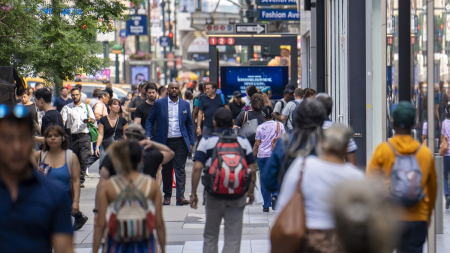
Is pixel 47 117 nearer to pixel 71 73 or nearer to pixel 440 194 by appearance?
pixel 71 73

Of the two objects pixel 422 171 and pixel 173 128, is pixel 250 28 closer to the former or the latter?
pixel 173 128

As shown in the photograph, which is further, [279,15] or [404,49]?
[279,15]

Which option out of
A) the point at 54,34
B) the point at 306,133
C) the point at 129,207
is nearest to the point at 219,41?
the point at 54,34

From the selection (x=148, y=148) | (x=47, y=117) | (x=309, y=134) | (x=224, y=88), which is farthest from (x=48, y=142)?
(x=224, y=88)

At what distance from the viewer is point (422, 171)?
214 inches

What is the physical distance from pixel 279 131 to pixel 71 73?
17.8 feet

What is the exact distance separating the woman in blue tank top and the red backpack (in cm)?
141

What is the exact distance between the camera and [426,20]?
26.9 feet

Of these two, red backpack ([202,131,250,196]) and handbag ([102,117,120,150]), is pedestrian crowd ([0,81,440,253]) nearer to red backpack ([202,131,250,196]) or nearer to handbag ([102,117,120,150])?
red backpack ([202,131,250,196])

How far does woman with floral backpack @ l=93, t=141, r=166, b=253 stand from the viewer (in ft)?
16.1

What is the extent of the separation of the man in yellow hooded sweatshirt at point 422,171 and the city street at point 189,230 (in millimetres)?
2864

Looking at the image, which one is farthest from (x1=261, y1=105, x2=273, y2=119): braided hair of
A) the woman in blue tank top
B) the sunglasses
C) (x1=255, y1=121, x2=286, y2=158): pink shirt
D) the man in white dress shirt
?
the sunglasses

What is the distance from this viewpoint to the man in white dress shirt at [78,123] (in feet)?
44.8

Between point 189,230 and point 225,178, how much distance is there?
3389mm
